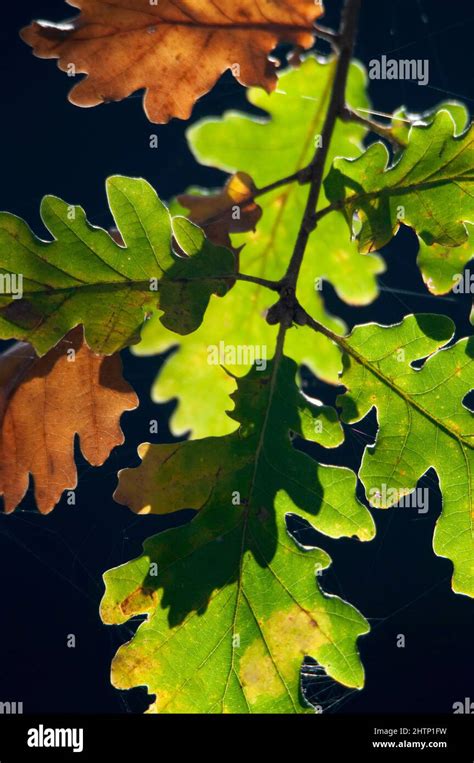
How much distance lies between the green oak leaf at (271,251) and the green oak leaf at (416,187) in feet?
1.54

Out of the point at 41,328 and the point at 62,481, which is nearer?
the point at 41,328

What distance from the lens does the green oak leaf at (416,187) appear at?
3.45 feet

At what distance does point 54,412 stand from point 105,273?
27 cm

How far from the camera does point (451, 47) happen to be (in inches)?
101

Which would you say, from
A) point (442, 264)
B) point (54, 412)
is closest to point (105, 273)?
point (54, 412)

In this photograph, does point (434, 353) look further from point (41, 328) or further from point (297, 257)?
point (41, 328)

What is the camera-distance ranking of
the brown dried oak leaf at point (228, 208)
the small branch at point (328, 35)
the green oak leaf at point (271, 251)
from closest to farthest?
the small branch at point (328, 35) < the brown dried oak leaf at point (228, 208) < the green oak leaf at point (271, 251)

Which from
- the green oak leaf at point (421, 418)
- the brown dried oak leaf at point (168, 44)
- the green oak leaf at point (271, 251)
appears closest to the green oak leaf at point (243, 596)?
the green oak leaf at point (421, 418)

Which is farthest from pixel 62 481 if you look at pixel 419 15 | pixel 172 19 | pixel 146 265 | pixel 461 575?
pixel 419 15

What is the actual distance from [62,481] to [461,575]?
636 millimetres

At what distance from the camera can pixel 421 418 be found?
1129 millimetres

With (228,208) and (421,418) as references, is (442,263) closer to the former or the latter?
(421,418)

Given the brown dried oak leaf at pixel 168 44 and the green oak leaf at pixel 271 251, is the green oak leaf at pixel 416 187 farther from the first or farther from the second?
the green oak leaf at pixel 271 251

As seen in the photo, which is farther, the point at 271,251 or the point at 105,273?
the point at 271,251
